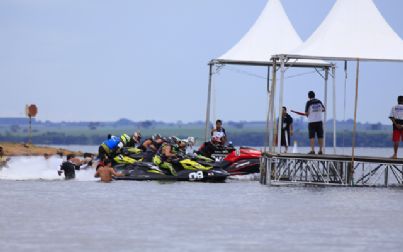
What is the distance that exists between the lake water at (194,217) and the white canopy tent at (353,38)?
3666mm

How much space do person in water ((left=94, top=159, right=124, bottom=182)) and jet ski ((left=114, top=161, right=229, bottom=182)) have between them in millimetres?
207

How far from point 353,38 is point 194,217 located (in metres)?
10.8

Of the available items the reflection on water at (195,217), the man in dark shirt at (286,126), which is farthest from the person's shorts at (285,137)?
the reflection on water at (195,217)

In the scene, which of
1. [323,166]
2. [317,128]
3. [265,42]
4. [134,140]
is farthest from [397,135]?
[265,42]

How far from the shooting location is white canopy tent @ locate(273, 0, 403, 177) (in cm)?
3741

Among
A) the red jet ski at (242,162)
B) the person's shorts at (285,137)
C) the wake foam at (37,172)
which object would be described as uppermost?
the person's shorts at (285,137)

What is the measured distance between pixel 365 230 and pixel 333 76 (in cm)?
1712

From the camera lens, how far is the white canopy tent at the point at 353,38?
37406 millimetres

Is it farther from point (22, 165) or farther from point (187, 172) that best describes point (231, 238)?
point (22, 165)

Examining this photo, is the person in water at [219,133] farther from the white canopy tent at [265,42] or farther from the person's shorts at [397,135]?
the person's shorts at [397,135]

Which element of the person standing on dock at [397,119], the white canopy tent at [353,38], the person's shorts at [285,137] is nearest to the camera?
the white canopy tent at [353,38]

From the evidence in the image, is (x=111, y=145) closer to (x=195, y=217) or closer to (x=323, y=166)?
(x=323, y=166)

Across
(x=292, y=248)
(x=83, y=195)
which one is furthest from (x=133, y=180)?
(x=292, y=248)

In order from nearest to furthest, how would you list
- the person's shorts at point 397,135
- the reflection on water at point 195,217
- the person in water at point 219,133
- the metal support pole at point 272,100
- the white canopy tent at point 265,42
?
the reflection on water at point 195,217, the person's shorts at point 397,135, the metal support pole at point 272,100, the person in water at point 219,133, the white canopy tent at point 265,42
